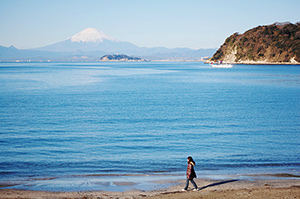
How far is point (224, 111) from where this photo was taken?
43875 mm

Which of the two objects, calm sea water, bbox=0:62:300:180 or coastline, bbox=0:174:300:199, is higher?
coastline, bbox=0:174:300:199

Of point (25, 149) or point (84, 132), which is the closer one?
point (25, 149)

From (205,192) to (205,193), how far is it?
0.65 feet

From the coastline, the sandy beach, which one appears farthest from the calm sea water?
the sandy beach

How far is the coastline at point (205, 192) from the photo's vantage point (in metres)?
14.8

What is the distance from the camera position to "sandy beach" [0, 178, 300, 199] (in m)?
14.7

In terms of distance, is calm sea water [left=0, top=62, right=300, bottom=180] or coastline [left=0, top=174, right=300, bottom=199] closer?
coastline [left=0, top=174, right=300, bottom=199]

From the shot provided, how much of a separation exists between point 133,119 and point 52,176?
64.4 ft

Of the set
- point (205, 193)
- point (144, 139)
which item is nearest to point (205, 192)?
point (205, 193)

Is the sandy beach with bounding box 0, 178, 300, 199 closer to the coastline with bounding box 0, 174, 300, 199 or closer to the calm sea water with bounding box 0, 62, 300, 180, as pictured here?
the coastline with bounding box 0, 174, 300, 199

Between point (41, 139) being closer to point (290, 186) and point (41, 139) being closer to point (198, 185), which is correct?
point (198, 185)

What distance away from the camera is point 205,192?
50.8 feet

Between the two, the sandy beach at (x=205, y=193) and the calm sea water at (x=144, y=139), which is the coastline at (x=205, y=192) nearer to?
the sandy beach at (x=205, y=193)

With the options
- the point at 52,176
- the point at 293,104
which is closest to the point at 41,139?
the point at 52,176
